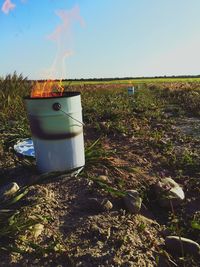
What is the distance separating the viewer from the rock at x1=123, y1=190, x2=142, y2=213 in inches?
161

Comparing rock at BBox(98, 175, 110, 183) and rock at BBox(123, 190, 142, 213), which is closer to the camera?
rock at BBox(123, 190, 142, 213)

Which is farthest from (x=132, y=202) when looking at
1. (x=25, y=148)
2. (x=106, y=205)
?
(x=25, y=148)

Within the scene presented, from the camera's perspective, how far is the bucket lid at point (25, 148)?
5.54m

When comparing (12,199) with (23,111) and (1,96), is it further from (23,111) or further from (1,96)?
(1,96)

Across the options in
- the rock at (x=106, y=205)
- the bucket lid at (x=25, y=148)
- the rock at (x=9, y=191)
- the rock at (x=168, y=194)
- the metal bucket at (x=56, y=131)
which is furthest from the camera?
the bucket lid at (x=25, y=148)

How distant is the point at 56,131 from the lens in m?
4.64

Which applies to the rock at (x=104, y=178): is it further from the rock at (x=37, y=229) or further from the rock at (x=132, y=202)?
the rock at (x=37, y=229)

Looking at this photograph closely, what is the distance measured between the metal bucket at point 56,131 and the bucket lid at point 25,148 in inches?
28.4

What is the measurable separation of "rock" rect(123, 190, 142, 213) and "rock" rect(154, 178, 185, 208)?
Answer: 0.36 metres

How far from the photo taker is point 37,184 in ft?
14.6

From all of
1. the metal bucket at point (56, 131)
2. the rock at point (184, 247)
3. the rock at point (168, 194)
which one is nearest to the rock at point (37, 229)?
the rock at point (184, 247)

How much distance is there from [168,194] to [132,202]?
0.53 m

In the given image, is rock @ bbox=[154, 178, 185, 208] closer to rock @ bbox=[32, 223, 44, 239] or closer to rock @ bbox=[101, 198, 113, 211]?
rock @ bbox=[101, 198, 113, 211]

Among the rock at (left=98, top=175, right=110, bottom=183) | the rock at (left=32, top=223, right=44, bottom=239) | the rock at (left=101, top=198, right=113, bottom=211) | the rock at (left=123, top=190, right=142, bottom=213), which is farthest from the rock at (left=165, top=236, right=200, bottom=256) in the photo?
the rock at (left=98, top=175, right=110, bottom=183)
